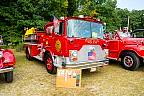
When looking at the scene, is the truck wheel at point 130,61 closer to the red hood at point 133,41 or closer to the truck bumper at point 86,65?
the red hood at point 133,41

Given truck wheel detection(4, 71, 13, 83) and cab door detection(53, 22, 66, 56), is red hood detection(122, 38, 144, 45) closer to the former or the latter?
cab door detection(53, 22, 66, 56)

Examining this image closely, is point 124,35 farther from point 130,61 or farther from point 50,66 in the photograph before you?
point 50,66

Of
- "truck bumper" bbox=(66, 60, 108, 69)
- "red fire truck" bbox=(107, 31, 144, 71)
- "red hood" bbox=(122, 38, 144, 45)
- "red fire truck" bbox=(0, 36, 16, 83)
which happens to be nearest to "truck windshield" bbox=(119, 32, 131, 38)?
"red fire truck" bbox=(107, 31, 144, 71)

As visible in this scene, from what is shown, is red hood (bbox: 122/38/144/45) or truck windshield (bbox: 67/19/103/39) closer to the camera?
truck windshield (bbox: 67/19/103/39)

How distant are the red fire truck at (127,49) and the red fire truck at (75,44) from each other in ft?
5.26

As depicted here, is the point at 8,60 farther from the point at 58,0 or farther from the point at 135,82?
the point at 58,0

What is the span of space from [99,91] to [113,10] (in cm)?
2314

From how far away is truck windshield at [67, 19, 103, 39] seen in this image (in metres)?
8.63

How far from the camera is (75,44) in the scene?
8.54 metres

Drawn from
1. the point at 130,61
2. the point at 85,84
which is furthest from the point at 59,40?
the point at 130,61

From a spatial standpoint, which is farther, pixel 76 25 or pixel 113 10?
pixel 113 10

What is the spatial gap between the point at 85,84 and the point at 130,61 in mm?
3000

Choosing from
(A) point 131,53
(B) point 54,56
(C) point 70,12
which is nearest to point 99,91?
(B) point 54,56

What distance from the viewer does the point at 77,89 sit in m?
7.70
